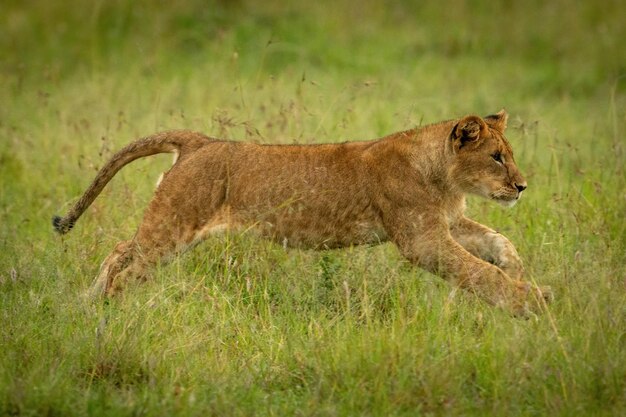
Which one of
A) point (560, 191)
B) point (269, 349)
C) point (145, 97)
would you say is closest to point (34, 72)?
point (145, 97)

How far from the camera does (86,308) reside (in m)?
5.00

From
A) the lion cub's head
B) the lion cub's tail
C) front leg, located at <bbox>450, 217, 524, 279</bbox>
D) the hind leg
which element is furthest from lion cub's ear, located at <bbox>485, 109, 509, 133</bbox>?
the hind leg

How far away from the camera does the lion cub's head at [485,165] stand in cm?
558

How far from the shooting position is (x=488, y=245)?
5.71m

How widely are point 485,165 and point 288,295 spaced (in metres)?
1.21

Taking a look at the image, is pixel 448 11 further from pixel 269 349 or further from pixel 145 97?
pixel 269 349

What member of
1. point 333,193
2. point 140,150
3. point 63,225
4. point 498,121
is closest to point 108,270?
point 63,225

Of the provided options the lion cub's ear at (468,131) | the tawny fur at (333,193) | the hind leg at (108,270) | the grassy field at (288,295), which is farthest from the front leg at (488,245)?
the hind leg at (108,270)

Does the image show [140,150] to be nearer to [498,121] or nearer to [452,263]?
[452,263]

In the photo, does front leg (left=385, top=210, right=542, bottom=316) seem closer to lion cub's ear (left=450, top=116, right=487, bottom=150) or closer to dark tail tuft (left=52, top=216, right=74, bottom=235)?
lion cub's ear (left=450, top=116, right=487, bottom=150)

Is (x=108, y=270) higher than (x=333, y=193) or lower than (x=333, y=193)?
lower

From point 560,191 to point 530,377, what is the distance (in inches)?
103

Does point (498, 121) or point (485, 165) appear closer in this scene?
point (485, 165)

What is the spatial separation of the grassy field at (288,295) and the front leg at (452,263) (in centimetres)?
10
